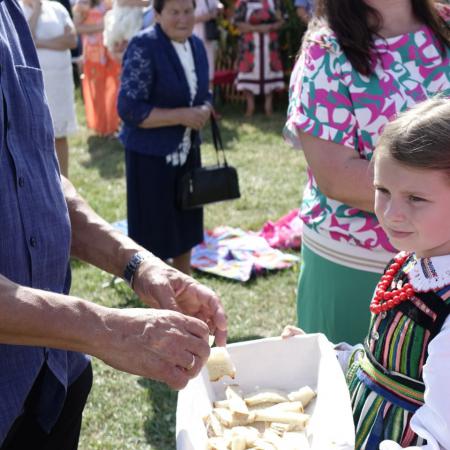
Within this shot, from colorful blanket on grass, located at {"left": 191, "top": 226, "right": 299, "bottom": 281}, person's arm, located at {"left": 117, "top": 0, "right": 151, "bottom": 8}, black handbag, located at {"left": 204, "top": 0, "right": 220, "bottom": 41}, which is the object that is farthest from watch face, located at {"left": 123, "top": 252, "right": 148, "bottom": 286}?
black handbag, located at {"left": 204, "top": 0, "right": 220, "bottom": 41}

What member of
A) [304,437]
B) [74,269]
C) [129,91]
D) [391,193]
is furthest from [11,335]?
[74,269]

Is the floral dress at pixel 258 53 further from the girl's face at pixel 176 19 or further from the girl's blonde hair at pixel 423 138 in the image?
the girl's blonde hair at pixel 423 138

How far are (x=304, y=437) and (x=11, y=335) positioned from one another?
0.66 meters

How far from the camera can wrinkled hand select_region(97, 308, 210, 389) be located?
1.48 meters

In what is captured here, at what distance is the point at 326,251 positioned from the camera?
8.18ft

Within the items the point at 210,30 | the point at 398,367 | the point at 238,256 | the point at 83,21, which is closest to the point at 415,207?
the point at 398,367

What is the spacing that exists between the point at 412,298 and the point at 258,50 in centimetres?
897

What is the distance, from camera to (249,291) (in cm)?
519

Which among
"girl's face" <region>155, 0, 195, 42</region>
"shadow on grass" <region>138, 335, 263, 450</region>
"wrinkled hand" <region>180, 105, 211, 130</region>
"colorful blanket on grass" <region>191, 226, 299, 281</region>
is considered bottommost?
"colorful blanket on grass" <region>191, 226, 299, 281</region>

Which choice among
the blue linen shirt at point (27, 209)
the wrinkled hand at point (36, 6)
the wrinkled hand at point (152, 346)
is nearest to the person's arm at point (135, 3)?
the wrinkled hand at point (36, 6)

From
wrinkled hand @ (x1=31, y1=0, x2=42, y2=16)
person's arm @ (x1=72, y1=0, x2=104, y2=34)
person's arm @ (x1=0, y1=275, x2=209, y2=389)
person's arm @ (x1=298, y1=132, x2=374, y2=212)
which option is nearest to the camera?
person's arm @ (x1=0, y1=275, x2=209, y2=389)

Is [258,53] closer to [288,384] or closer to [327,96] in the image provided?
[327,96]

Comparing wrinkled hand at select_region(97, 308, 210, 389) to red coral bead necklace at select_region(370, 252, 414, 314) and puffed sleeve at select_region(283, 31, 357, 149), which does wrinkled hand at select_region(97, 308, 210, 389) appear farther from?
puffed sleeve at select_region(283, 31, 357, 149)

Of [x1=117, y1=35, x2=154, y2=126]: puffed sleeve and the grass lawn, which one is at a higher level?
[x1=117, y1=35, x2=154, y2=126]: puffed sleeve
